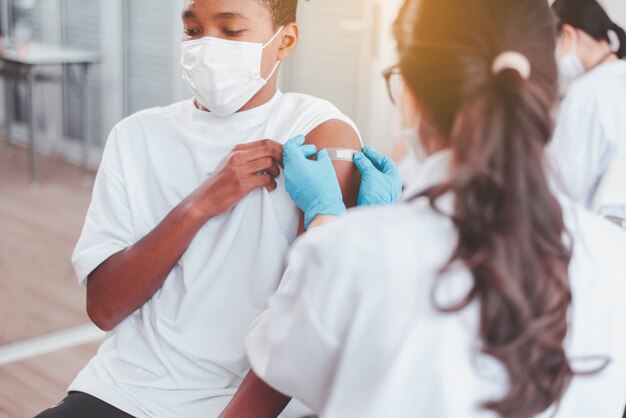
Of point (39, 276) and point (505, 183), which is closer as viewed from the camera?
point (505, 183)

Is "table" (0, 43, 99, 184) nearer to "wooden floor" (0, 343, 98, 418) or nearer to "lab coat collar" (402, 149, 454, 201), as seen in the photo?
"wooden floor" (0, 343, 98, 418)

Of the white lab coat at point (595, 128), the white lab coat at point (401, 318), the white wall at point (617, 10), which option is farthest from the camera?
the white wall at point (617, 10)

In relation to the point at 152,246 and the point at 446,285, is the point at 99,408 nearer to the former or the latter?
the point at 152,246

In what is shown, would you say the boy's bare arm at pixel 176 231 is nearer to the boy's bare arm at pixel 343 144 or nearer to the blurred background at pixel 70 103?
the boy's bare arm at pixel 343 144

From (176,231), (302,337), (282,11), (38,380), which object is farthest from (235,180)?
(38,380)

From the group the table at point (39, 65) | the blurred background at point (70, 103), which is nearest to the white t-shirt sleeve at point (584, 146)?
the blurred background at point (70, 103)

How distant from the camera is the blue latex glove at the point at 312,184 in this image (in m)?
1.13

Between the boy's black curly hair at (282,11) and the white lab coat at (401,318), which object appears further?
the boy's black curly hair at (282,11)

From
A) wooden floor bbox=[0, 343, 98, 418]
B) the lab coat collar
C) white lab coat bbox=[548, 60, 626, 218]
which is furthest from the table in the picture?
the lab coat collar

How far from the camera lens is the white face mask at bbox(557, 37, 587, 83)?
2807 millimetres

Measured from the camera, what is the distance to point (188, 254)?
1.25 meters

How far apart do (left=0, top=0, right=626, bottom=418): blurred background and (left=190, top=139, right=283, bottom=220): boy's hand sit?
1.33 m

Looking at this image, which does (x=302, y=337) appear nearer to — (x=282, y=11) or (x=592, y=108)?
(x=282, y=11)

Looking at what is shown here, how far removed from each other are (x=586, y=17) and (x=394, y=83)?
2032mm
